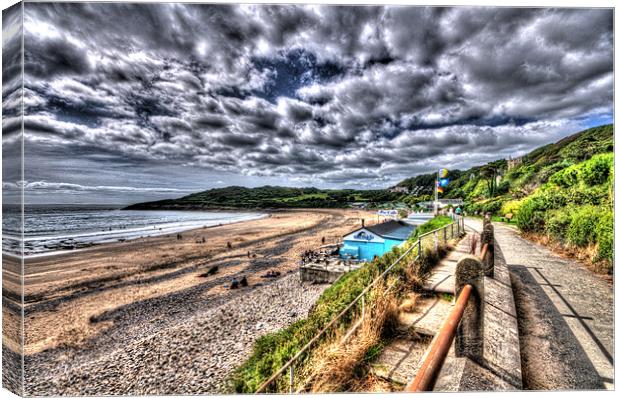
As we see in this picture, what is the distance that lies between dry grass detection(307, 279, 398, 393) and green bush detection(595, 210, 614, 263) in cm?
394

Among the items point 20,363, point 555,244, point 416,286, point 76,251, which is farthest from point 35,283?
point 555,244

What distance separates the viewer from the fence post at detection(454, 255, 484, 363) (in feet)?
4.37

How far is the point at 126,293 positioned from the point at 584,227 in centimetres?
1563

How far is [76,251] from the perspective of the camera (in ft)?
62.1

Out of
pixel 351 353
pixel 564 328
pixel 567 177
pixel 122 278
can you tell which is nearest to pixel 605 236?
pixel 564 328

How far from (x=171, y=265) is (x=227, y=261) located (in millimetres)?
3379

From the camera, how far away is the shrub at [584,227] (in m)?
4.72

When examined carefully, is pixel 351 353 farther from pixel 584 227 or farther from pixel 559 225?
pixel 559 225

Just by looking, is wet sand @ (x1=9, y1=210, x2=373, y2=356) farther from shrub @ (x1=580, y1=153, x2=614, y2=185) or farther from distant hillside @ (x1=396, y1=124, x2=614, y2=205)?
shrub @ (x1=580, y1=153, x2=614, y2=185)

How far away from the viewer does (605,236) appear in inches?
155

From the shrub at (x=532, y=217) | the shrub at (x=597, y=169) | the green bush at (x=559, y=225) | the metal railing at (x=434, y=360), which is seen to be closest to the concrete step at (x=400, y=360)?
the metal railing at (x=434, y=360)

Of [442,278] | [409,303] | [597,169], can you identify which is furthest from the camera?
[597,169]

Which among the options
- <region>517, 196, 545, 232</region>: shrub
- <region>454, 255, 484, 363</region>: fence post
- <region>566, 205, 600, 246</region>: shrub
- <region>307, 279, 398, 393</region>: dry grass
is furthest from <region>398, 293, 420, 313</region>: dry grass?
<region>517, 196, 545, 232</region>: shrub

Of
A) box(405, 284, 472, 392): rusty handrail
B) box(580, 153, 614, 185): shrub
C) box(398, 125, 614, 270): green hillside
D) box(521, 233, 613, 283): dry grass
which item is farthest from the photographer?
box(580, 153, 614, 185): shrub
